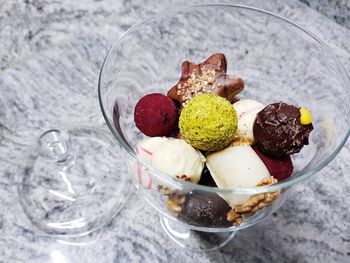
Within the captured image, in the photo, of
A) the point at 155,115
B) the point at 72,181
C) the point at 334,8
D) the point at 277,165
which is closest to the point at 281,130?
the point at 277,165

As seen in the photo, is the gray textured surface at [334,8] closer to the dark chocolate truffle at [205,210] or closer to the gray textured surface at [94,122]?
the gray textured surface at [94,122]

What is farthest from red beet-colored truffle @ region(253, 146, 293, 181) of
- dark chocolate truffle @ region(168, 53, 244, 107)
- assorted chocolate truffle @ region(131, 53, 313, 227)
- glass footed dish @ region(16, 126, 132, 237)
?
glass footed dish @ region(16, 126, 132, 237)

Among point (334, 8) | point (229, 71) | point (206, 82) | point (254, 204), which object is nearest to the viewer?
point (254, 204)

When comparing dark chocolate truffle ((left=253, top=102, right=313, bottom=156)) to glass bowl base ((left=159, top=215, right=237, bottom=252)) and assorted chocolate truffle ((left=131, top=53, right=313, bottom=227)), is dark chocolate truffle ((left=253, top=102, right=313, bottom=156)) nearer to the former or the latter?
assorted chocolate truffle ((left=131, top=53, right=313, bottom=227))

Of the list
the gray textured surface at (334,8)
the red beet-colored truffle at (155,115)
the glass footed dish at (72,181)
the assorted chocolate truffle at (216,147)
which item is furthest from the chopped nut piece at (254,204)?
the gray textured surface at (334,8)

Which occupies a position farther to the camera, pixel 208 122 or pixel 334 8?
pixel 334 8

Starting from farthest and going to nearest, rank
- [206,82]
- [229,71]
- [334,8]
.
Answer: [334,8]
[229,71]
[206,82]

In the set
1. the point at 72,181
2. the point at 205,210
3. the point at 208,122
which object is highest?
the point at 208,122

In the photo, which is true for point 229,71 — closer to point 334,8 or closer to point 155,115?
point 155,115
